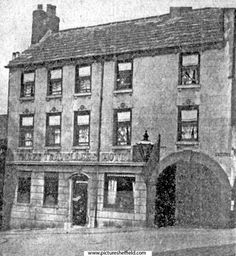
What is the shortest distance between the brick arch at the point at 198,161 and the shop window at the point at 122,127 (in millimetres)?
1962

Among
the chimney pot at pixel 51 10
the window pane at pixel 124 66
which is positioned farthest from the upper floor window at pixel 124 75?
the chimney pot at pixel 51 10

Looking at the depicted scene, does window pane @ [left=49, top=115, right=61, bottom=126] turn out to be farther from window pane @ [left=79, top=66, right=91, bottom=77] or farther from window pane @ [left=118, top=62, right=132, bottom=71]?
window pane @ [left=118, top=62, right=132, bottom=71]

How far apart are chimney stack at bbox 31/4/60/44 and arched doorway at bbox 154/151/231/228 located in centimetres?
987

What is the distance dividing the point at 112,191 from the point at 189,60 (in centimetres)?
660

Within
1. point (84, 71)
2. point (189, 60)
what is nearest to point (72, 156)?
point (84, 71)

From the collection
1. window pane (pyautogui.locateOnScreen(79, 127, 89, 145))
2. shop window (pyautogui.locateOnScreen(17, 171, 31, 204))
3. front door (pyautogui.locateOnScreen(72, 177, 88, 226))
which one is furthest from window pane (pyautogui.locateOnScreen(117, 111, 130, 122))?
shop window (pyautogui.locateOnScreen(17, 171, 31, 204))

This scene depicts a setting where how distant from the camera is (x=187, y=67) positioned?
797 inches

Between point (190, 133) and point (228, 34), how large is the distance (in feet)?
14.1

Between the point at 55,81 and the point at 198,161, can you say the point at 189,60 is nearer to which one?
the point at 198,161

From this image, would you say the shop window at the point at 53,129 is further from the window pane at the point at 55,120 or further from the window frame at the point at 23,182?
the window frame at the point at 23,182

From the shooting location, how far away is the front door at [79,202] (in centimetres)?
2202

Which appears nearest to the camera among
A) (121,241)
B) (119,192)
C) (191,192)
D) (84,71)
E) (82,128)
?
(121,241)

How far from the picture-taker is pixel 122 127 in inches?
847

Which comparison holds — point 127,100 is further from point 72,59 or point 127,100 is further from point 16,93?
point 16,93
